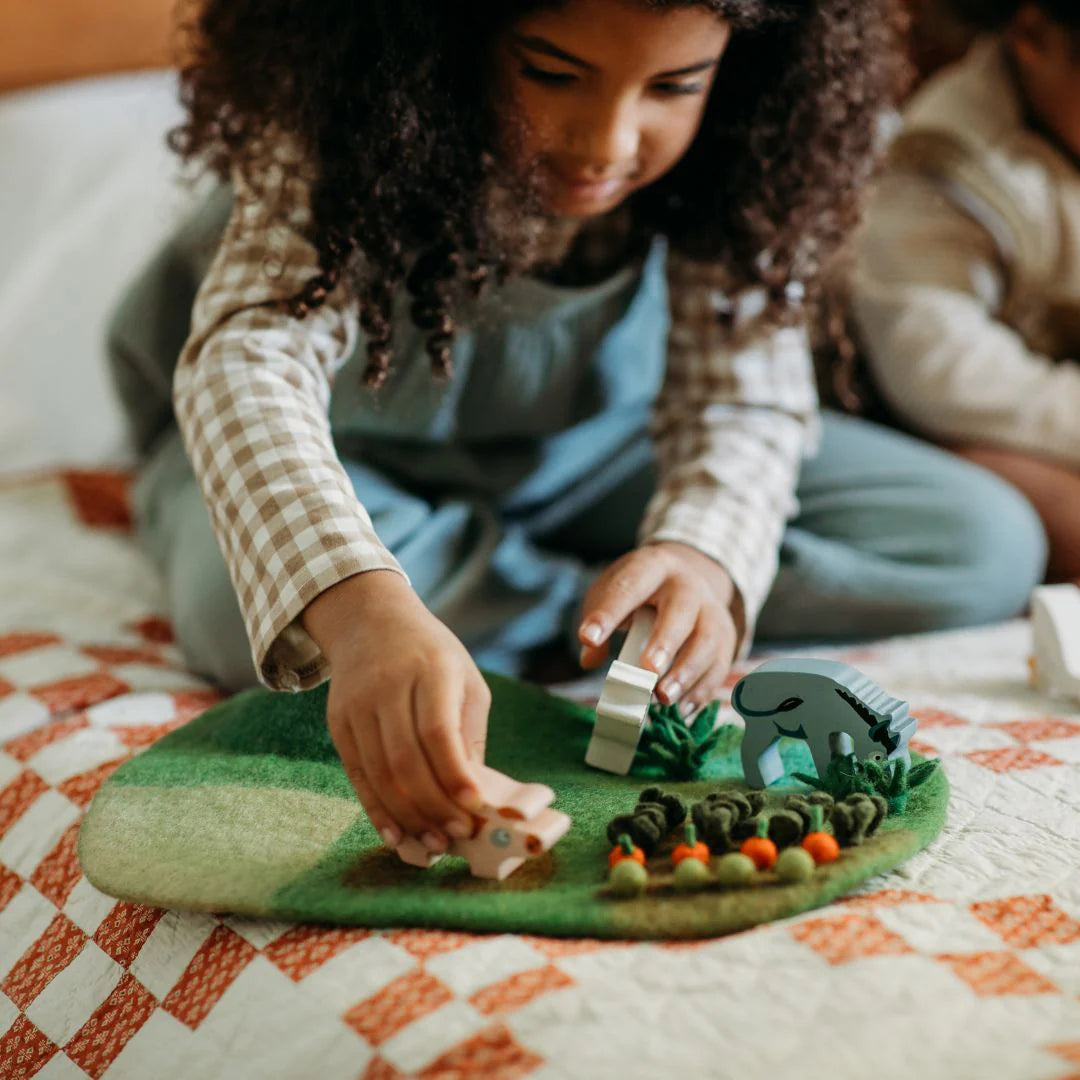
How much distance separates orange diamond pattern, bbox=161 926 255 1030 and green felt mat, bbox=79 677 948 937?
0.05 feet

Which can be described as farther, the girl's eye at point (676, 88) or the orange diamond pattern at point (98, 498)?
the orange diamond pattern at point (98, 498)

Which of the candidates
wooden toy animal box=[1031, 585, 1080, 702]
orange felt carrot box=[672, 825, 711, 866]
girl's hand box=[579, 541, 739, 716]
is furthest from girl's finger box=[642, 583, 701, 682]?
wooden toy animal box=[1031, 585, 1080, 702]

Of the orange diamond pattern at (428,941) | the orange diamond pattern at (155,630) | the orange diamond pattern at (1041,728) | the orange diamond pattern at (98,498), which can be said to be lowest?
the orange diamond pattern at (98,498)

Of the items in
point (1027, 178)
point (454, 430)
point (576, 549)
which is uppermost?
point (1027, 178)

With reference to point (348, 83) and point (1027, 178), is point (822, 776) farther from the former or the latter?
point (1027, 178)

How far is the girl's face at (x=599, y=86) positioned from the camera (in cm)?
58

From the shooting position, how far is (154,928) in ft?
1.59

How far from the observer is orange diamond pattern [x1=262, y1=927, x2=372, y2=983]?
0.43m

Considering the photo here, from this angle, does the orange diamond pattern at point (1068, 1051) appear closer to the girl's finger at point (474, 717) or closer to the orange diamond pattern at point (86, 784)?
the girl's finger at point (474, 717)

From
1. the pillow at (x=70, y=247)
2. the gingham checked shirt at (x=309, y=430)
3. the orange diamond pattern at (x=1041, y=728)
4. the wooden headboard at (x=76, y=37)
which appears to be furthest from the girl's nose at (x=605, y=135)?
the wooden headboard at (x=76, y=37)

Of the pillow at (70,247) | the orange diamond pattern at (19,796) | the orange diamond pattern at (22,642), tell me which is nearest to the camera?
the orange diamond pattern at (19,796)

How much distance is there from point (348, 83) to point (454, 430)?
0.26 meters

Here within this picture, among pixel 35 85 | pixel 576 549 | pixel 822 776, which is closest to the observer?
pixel 822 776

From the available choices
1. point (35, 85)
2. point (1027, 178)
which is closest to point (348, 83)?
point (1027, 178)
